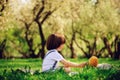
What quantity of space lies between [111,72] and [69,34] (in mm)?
54674

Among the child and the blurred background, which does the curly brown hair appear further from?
the blurred background

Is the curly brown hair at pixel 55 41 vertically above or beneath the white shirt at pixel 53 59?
above

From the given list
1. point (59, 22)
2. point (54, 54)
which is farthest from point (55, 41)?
point (59, 22)

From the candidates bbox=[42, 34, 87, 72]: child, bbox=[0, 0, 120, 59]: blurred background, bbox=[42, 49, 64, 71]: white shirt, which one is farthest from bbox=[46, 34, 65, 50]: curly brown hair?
bbox=[0, 0, 120, 59]: blurred background

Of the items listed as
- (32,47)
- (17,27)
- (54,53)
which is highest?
(54,53)

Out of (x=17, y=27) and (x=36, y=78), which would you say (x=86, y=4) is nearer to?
(x=17, y=27)

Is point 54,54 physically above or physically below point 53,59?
above

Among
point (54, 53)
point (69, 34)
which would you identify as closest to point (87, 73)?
point (54, 53)

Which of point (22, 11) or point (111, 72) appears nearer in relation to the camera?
point (111, 72)

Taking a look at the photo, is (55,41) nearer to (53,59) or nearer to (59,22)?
(53,59)

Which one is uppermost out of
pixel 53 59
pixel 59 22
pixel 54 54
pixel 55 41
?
pixel 55 41

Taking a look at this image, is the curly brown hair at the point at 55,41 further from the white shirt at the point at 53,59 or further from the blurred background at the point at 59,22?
the blurred background at the point at 59,22

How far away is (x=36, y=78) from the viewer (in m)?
7.10

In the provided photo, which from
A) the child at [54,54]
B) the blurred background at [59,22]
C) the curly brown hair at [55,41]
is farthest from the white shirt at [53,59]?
the blurred background at [59,22]
